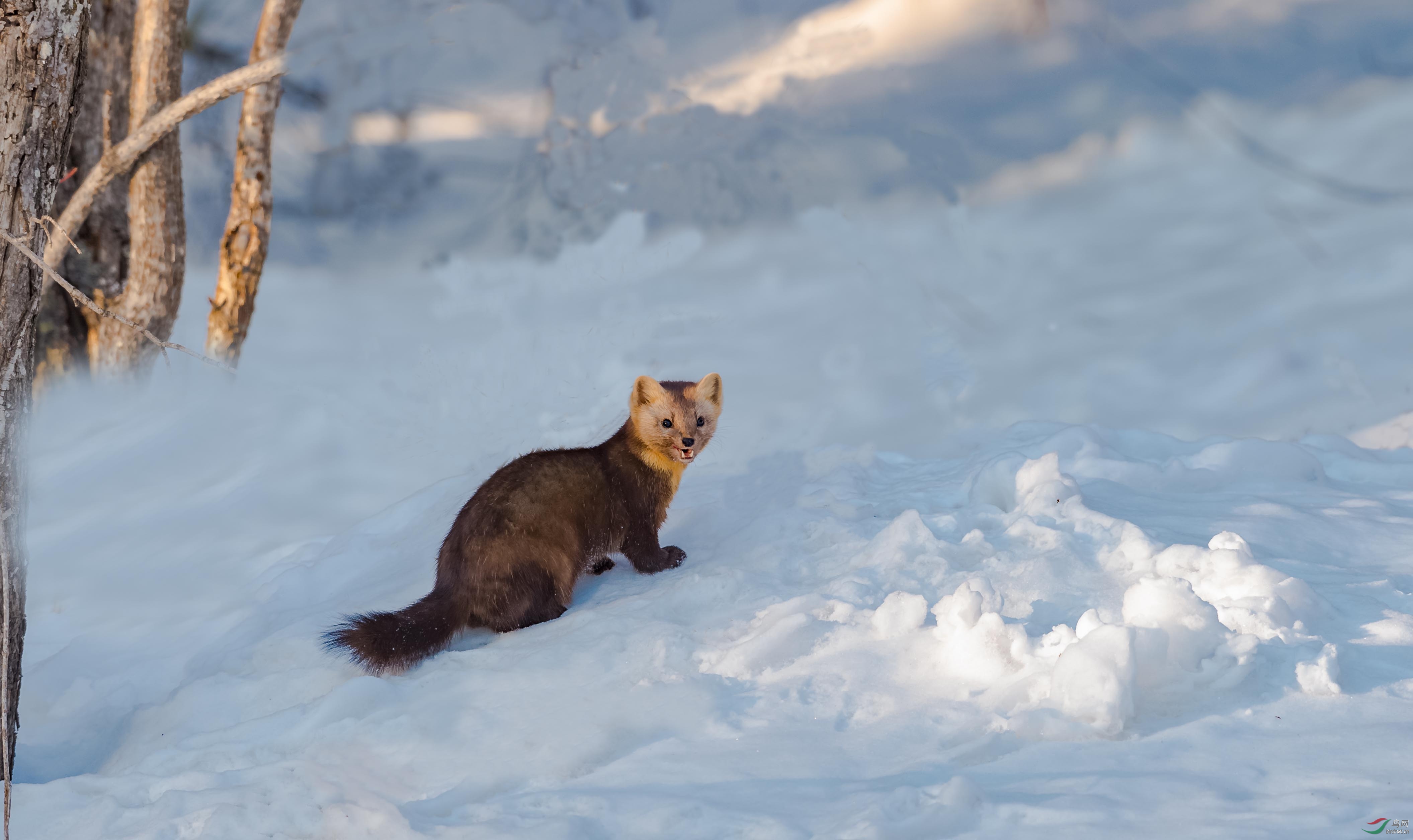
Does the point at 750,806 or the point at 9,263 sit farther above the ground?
the point at 9,263

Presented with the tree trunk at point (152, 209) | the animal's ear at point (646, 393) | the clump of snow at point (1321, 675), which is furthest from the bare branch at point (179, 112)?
the clump of snow at point (1321, 675)

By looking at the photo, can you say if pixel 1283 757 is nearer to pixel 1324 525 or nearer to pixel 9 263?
pixel 1324 525

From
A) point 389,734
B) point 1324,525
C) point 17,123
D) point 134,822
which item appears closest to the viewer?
point 134,822

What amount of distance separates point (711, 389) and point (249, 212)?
16.8 ft

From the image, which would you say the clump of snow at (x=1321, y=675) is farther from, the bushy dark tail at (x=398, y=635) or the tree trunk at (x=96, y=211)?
the tree trunk at (x=96, y=211)

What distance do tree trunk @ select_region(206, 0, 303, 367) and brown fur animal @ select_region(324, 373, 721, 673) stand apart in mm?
4592

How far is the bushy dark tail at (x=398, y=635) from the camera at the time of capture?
4094 millimetres

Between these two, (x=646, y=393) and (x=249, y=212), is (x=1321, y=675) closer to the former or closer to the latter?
(x=646, y=393)

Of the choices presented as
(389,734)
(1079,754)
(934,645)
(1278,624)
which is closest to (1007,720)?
(1079,754)

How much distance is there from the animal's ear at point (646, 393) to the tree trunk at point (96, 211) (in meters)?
5.30

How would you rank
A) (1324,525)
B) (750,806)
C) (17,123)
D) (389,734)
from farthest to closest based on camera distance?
(1324,525) < (17,123) < (389,734) < (750,806)

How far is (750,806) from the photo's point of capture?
2.81 m

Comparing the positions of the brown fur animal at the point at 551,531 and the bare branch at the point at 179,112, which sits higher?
the bare branch at the point at 179,112

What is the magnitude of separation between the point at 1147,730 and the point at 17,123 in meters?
4.66
